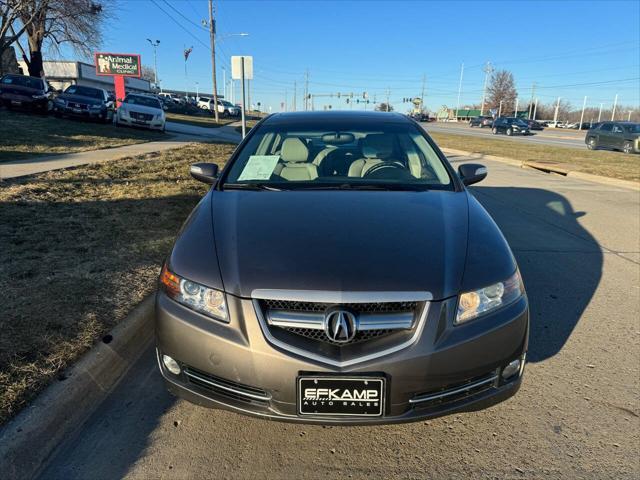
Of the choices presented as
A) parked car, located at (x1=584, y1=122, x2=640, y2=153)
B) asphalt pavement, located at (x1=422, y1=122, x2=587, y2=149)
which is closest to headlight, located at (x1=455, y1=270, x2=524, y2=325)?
parked car, located at (x1=584, y1=122, x2=640, y2=153)

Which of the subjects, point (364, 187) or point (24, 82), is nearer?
point (364, 187)

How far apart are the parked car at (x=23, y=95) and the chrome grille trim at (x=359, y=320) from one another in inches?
840

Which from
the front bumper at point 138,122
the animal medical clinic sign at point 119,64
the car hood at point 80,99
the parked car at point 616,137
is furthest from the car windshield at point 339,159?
the animal medical clinic sign at point 119,64

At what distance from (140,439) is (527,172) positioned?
13739mm

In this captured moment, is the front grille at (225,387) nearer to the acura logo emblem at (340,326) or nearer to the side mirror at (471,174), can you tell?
the acura logo emblem at (340,326)

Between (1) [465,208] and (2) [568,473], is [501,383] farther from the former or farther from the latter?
(1) [465,208]

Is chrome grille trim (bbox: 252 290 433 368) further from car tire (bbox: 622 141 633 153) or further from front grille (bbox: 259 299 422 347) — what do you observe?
car tire (bbox: 622 141 633 153)

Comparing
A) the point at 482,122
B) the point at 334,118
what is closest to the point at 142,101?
the point at 334,118

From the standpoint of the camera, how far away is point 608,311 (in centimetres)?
402

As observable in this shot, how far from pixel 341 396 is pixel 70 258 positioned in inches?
133

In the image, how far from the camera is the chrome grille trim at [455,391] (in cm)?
206

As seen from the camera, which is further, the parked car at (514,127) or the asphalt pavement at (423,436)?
the parked car at (514,127)

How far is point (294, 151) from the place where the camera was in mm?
3805

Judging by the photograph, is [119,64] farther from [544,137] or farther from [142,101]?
[544,137]
